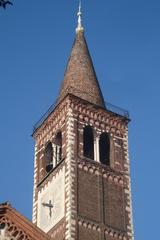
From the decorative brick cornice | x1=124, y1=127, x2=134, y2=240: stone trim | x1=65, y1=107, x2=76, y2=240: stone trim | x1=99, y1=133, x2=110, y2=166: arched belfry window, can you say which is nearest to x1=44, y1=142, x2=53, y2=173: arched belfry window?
x1=65, y1=107, x2=76, y2=240: stone trim

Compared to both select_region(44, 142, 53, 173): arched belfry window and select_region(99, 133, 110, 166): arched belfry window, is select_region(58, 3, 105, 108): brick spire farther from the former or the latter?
select_region(44, 142, 53, 173): arched belfry window

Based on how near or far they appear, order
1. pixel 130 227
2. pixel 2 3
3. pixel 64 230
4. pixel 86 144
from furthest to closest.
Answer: pixel 86 144, pixel 130 227, pixel 64 230, pixel 2 3

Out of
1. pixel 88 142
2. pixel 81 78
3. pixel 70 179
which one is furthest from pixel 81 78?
pixel 70 179

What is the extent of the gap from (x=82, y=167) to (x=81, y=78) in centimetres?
583

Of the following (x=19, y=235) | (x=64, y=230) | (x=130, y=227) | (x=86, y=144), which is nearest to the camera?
(x=19, y=235)

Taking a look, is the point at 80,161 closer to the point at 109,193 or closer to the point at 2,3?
the point at 109,193

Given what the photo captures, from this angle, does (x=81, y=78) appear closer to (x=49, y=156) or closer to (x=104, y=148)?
(x=104, y=148)

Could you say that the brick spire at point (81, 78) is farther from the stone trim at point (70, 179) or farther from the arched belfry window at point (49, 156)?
the arched belfry window at point (49, 156)

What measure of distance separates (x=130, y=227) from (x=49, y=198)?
11.9 ft

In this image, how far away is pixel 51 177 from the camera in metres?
26.0

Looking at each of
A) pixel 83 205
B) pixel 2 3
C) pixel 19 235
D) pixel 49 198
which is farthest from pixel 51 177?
pixel 2 3

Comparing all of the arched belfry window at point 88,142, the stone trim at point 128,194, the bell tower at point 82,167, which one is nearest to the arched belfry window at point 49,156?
the bell tower at point 82,167

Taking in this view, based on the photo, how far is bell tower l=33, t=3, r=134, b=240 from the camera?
23875 millimetres

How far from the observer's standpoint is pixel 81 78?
29375 mm
